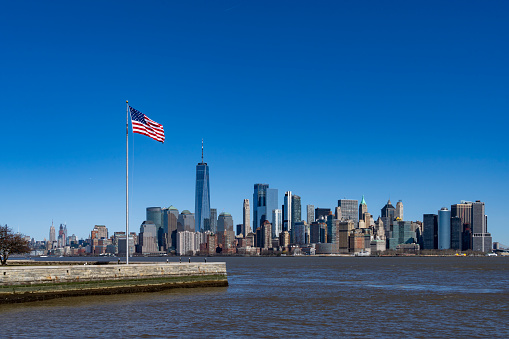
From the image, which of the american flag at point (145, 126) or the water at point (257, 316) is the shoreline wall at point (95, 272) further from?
the american flag at point (145, 126)

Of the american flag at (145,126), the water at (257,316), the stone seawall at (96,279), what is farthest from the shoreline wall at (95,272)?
the american flag at (145,126)

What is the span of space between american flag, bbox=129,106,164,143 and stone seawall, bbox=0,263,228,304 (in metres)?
10.9

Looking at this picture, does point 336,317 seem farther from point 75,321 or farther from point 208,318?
point 75,321

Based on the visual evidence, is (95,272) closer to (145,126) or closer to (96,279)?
(96,279)

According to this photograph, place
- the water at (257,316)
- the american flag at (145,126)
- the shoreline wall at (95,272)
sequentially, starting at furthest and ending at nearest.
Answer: the american flag at (145,126)
the shoreline wall at (95,272)
the water at (257,316)

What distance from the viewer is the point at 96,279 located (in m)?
45.6

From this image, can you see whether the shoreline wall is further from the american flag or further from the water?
the american flag

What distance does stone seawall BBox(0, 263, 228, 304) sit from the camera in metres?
40.8

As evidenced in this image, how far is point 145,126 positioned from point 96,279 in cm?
1298

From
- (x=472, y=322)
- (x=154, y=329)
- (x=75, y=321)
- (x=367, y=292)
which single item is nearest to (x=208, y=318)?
(x=154, y=329)

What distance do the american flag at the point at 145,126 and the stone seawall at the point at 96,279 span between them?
35.9ft

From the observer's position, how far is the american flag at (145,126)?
161 feet

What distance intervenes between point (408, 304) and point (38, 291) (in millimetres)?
27016

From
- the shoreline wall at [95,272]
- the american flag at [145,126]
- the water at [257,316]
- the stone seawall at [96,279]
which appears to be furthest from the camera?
the american flag at [145,126]
